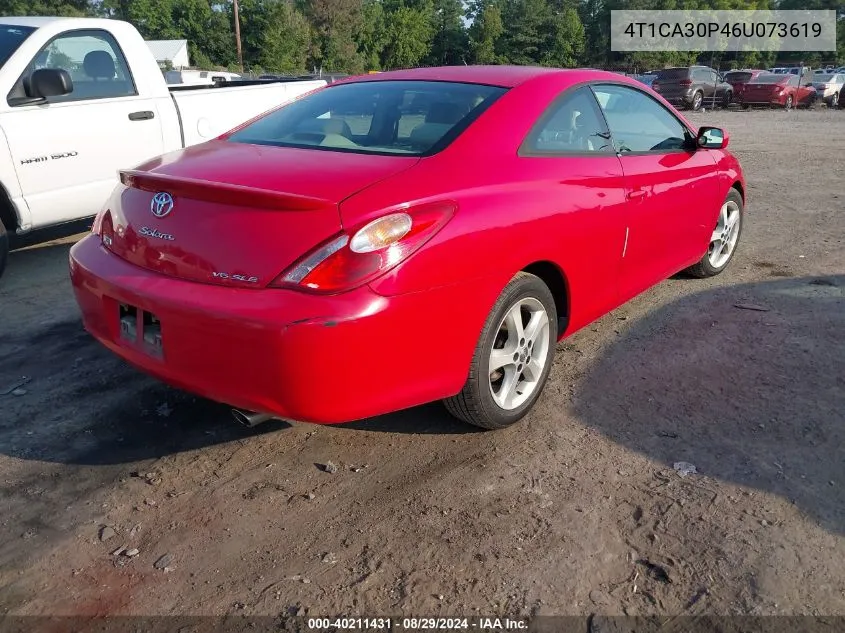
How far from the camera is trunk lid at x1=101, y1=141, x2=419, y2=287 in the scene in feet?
8.14

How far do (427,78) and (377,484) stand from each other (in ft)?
6.80

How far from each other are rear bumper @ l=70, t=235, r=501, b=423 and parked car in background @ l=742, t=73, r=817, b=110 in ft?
93.0

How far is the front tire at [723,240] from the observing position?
5.18m

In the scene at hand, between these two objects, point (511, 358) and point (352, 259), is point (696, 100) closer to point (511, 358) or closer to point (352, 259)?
point (511, 358)

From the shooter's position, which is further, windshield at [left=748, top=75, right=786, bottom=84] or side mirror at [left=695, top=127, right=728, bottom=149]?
windshield at [left=748, top=75, right=786, bottom=84]

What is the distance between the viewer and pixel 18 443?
3.04 metres

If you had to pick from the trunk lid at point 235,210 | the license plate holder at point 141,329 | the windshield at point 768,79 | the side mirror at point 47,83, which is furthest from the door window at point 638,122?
the windshield at point 768,79

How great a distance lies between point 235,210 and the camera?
260cm

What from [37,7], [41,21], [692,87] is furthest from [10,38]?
[37,7]

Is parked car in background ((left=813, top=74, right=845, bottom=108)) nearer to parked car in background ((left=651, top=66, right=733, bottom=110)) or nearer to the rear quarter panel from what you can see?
parked car in background ((left=651, top=66, right=733, bottom=110))

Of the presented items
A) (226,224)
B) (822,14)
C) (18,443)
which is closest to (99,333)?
(18,443)

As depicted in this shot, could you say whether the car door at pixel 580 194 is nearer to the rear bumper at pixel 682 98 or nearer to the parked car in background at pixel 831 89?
the rear bumper at pixel 682 98

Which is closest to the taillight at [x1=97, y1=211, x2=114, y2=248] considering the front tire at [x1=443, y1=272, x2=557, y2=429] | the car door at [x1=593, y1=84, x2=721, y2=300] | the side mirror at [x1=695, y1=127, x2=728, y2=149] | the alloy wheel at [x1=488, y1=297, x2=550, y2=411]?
the front tire at [x1=443, y1=272, x2=557, y2=429]

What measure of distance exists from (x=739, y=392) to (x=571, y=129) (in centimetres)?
153
